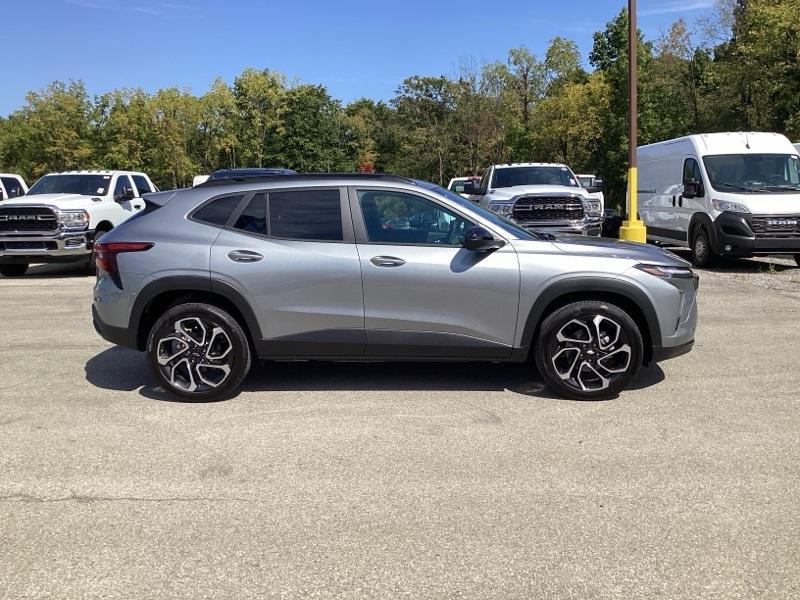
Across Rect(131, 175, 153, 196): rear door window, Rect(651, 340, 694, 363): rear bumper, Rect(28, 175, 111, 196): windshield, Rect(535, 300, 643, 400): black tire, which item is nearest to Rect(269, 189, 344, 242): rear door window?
Rect(535, 300, 643, 400): black tire

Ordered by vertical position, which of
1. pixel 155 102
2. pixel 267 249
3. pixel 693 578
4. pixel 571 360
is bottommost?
pixel 693 578

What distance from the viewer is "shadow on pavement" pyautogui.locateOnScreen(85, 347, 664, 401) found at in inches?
234

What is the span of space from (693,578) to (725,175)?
39.3ft

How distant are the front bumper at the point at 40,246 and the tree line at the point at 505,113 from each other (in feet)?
90.0

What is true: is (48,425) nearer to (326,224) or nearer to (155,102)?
(326,224)

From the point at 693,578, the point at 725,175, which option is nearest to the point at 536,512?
the point at 693,578

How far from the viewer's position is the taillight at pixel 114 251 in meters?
5.58

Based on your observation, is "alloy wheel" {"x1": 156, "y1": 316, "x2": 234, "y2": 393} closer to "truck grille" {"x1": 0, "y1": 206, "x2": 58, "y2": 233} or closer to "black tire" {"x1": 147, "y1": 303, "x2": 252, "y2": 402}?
"black tire" {"x1": 147, "y1": 303, "x2": 252, "y2": 402}

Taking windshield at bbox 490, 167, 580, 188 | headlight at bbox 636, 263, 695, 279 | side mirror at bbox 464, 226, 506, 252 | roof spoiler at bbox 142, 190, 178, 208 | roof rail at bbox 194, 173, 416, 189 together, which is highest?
windshield at bbox 490, 167, 580, 188

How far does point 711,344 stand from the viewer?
745cm

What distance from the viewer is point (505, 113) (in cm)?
5266

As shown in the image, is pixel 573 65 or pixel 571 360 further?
pixel 573 65

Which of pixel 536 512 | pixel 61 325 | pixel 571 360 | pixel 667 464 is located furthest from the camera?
pixel 61 325

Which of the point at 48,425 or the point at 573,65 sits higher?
the point at 573,65
